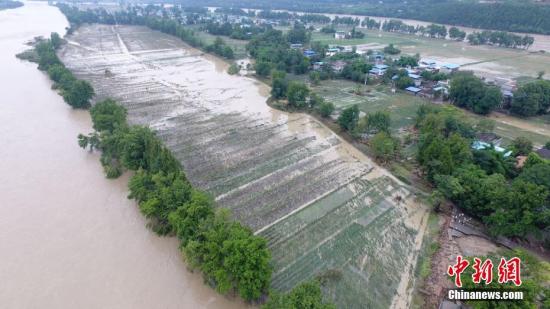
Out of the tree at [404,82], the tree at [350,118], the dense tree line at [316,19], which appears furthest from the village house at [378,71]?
the dense tree line at [316,19]

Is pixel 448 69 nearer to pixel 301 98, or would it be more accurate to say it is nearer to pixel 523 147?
pixel 523 147

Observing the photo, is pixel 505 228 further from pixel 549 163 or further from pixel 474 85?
pixel 474 85

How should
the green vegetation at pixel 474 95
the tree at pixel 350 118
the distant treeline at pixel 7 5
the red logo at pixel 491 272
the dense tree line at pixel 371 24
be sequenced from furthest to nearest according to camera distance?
1. the distant treeline at pixel 7 5
2. the dense tree line at pixel 371 24
3. the green vegetation at pixel 474 95
4. the tree at pixel 350 118
5. the red logo at pixel 491 272

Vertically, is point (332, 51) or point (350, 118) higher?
point (332, 51)

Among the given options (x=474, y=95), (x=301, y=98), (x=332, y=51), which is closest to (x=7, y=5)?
(x=332, y=51)

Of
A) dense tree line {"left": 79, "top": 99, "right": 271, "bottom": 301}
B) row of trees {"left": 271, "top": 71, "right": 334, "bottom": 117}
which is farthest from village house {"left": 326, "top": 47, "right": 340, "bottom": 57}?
dense tree line {"left": 79, "top": 99, "right": 271, "bottom": 301}

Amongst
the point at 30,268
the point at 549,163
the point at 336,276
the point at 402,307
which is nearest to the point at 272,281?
the point at 336,276

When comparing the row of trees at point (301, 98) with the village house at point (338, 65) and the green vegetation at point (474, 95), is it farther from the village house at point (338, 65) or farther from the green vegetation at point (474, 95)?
the green vegetation at point (474, 95)
